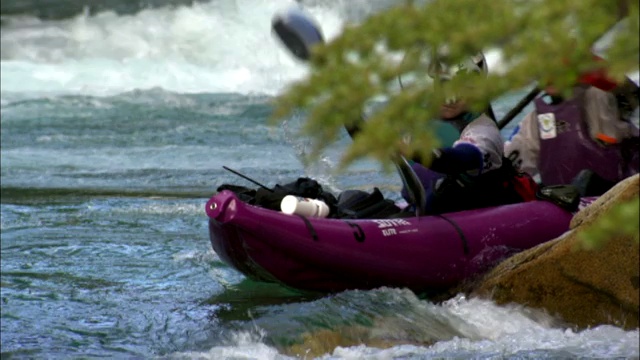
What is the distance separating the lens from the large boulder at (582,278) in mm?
5242

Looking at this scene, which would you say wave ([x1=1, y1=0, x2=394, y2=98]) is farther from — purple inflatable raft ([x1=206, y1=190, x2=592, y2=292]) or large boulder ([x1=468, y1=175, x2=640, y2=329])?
large boulder ([x1=468, y1=175, x2=640, y2=329])

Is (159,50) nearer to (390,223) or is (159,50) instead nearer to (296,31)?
(390,223)

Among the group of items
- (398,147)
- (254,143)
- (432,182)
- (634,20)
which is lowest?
(254,143)

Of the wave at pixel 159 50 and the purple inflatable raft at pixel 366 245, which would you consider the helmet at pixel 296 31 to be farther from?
the wave at pixel 159 50

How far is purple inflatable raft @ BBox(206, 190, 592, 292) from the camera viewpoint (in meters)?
5.36

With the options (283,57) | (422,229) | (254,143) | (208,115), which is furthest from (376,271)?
(283,57)

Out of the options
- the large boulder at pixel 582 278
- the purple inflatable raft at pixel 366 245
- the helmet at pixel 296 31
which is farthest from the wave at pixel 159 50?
the helmet at pixel 296 31

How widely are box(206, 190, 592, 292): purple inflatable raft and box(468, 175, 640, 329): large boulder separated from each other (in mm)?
208

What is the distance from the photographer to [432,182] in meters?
5.83

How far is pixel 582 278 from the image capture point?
534 centimetres

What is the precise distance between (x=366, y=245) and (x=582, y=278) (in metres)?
0.96

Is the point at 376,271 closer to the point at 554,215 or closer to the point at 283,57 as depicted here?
the point at 554,215

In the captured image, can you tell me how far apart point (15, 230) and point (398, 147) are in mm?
6746

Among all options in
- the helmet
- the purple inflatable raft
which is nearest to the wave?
the purple inflatable raft
